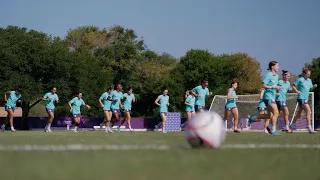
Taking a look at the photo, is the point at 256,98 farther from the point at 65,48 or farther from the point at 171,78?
the point at 171,78

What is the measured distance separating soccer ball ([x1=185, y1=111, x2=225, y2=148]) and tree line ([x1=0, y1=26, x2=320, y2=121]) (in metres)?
50.0

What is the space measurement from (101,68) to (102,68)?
21.0 feet

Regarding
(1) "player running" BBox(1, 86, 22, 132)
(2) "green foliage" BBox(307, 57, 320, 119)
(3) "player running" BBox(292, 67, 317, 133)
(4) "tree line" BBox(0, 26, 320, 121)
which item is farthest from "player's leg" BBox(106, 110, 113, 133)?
(2) "green foliage" BBox(307, 57, 320, 119)

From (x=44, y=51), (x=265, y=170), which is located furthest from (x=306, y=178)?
(x=44, y=51)

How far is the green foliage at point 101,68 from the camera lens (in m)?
60.1

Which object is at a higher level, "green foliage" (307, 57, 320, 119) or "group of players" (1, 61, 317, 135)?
"green foliage" (307, 57, 320, 119)

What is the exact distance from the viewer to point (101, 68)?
76.9m

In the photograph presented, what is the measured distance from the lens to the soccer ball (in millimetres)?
9094

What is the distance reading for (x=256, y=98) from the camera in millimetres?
44719

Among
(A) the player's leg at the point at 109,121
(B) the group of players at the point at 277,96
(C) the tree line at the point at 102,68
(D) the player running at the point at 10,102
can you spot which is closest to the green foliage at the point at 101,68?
(C) the tree line at the point at 102,68

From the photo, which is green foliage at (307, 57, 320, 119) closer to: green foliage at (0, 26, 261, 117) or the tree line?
the tree line

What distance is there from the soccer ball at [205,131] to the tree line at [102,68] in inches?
1967

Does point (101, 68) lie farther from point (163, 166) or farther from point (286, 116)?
point (163, 166)

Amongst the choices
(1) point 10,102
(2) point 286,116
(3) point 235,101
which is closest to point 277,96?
(2) point 286,116
